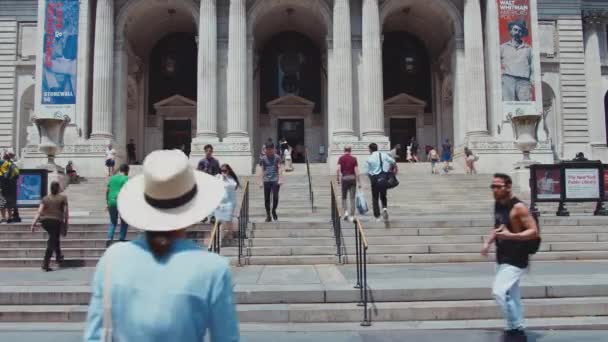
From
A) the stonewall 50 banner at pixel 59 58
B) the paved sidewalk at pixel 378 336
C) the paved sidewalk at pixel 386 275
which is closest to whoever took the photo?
the paved sidewalk at pixel 378 336

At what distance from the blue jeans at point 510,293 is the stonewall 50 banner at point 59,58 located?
85.5ft

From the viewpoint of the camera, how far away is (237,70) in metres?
27.6

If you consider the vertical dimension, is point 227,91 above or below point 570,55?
below

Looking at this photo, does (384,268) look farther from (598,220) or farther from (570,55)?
(570,55)

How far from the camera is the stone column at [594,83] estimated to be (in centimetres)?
3562

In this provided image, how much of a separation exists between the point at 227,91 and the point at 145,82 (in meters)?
9.91

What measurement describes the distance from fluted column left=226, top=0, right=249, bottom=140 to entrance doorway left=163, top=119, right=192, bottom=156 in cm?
879

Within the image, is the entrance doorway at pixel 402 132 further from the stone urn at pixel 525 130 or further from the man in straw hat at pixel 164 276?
the man in straw hat at pixel 164 276

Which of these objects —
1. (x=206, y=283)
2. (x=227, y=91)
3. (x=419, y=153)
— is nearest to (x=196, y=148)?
(x=227, y=91)

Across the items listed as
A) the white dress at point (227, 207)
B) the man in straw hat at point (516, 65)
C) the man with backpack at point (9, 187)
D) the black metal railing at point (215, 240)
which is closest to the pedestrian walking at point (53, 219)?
the white dress at point (227, 207)

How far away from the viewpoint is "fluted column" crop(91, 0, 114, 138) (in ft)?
89.7

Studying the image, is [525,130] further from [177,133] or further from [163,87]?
[163,87]

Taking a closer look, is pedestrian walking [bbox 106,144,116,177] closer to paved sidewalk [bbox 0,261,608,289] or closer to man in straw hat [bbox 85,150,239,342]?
paved sidewalk [bbox 0,261,608,289]

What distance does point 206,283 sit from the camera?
211 centimetres
